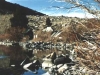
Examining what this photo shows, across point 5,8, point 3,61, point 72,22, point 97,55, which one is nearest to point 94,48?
point 97,55

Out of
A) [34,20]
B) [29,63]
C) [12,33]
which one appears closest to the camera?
[29,63]

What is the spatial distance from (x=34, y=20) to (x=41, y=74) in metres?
69.3

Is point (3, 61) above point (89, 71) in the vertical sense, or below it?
below

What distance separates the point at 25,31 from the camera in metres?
58.4

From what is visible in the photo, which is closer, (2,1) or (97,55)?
(97,55)

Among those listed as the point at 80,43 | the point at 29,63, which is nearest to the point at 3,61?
the point at 29,63

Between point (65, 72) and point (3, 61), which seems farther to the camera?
point (3, 61)

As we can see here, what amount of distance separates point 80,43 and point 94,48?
8.6 inches

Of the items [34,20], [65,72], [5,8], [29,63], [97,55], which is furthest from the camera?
[5,8]

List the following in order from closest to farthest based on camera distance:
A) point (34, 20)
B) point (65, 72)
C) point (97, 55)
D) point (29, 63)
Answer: point (97, 55) → point (65, 72) → point (29, 63) → point (34, 20)

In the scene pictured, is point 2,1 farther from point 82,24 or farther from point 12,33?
point 82,24

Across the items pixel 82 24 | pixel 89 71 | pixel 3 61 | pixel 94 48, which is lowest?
pixel 3 61

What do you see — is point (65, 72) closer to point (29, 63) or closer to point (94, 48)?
point (29, 63)

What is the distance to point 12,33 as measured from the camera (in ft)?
187
